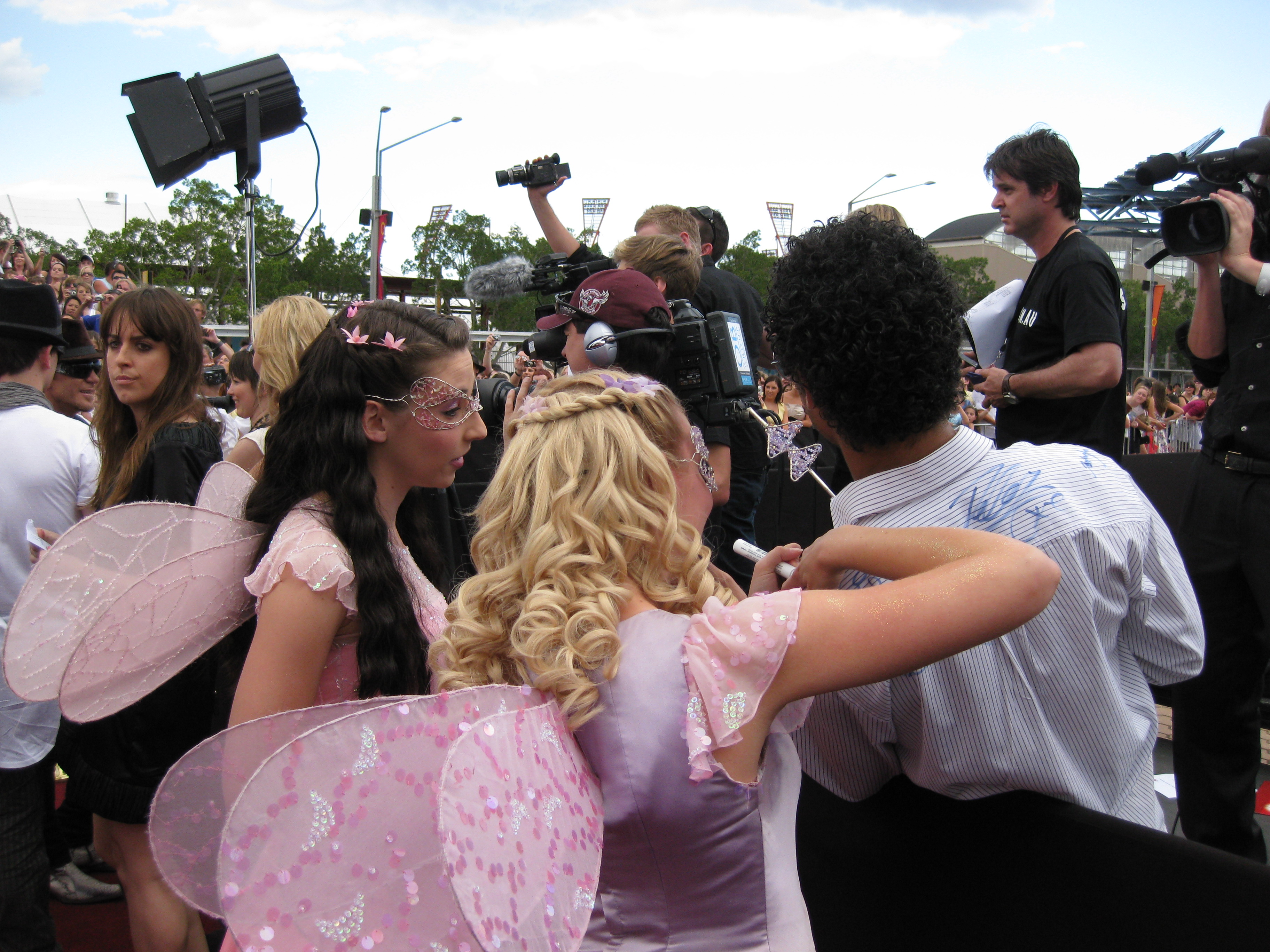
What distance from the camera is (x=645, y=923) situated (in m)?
1.23

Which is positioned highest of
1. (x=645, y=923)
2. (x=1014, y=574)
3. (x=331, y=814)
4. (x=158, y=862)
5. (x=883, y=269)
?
(x=883, y=269)

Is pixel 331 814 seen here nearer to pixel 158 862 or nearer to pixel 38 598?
pixel 158 862

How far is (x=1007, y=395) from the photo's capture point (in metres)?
2.99

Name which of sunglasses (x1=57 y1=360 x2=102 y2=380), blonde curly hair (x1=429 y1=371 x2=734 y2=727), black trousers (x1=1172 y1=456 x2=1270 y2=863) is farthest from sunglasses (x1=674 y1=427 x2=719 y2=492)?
sunglasses (x1=57 y1=360 x2=102 y2=380)

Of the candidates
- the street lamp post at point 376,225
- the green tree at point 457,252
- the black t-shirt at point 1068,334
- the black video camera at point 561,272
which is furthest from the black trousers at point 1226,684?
the green tree at point 457,252

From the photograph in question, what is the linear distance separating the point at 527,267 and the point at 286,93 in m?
2.44

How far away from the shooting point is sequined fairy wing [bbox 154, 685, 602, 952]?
3.01ft

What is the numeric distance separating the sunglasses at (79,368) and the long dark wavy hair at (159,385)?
0.94m

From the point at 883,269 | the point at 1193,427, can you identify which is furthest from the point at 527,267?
the point at 1193,427

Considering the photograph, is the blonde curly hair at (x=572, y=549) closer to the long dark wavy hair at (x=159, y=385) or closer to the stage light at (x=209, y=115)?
the long dark wavy hair at (x=159, y=385)

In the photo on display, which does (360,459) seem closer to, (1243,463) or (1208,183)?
(1243,463)

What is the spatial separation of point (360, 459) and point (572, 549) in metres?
0.78

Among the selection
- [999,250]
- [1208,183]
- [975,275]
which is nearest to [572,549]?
[1208,183]

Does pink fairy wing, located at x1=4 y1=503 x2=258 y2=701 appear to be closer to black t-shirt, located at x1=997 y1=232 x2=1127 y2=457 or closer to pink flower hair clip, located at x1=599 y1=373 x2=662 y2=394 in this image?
pink flower hair clip, located at x1=599 y1=373 x2=662 y2=394
